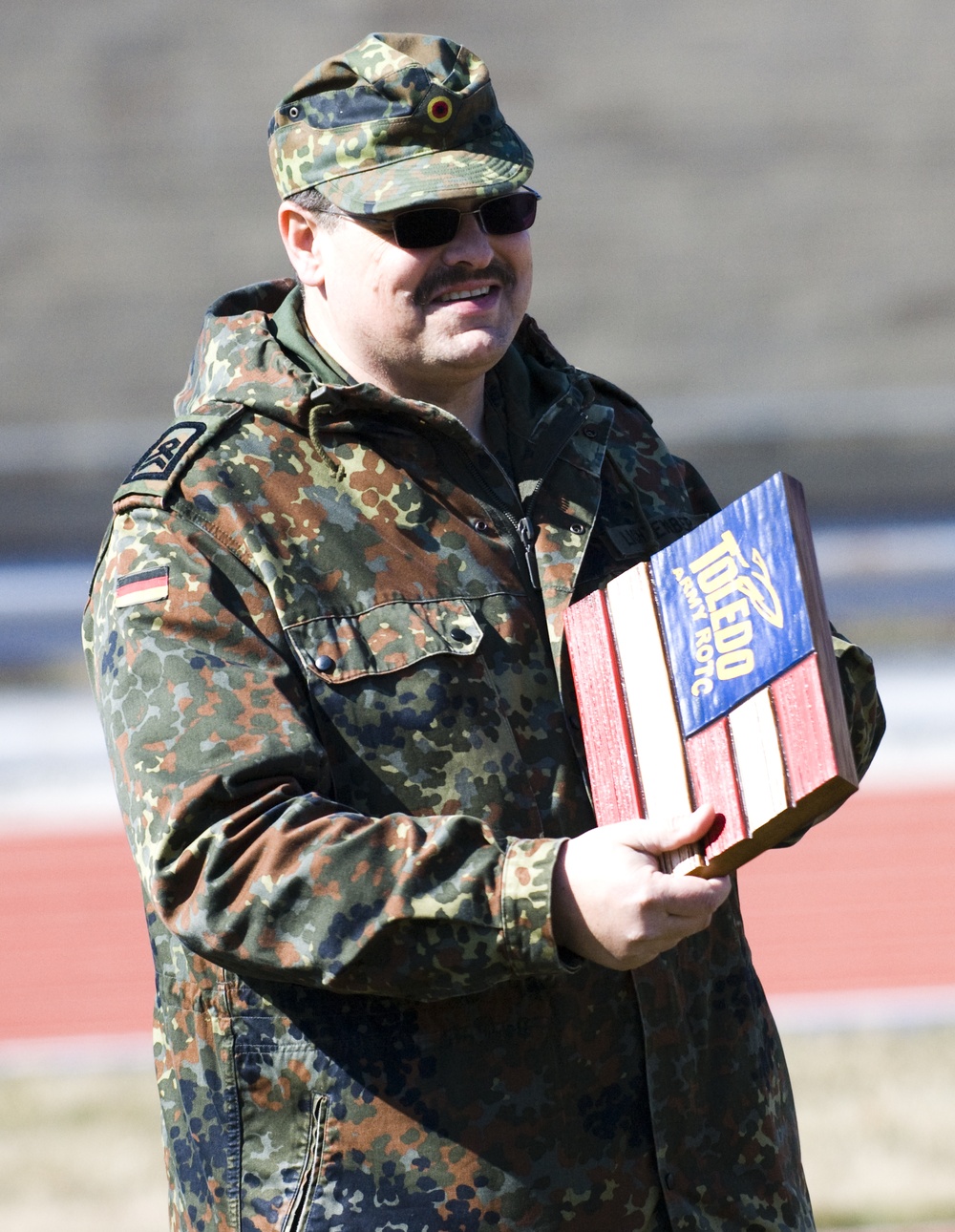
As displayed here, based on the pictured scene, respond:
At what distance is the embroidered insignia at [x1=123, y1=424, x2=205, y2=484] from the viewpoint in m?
2.31

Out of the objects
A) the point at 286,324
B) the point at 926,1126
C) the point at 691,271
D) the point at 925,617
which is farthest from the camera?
the point at 691,271

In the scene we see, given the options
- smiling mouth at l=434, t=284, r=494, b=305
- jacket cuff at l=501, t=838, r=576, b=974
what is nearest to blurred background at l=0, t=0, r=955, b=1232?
smiling mouth at l=434, t=284, r=494, b=305

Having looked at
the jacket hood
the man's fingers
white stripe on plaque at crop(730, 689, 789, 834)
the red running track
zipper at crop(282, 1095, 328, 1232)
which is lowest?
the red running track

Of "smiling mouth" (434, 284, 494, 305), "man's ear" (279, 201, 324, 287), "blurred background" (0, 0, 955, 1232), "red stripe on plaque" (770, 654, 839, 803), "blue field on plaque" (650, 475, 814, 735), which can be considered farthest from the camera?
"blurred background" (0, 0, 955, 1232)

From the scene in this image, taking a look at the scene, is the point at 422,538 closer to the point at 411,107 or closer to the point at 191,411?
the point at 191,411

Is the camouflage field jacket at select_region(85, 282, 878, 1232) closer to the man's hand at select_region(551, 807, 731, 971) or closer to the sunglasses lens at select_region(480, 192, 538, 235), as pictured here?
the man's hand at select_region(551, 807, 731, 971)

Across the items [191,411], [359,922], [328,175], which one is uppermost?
[328,175]

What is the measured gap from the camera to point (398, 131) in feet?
7.92

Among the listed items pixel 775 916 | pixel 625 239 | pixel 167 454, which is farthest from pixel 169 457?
pixel 625 239

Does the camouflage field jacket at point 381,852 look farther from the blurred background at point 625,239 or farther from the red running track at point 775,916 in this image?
the blurred background at point 625,239

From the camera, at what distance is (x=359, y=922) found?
80.4 inches

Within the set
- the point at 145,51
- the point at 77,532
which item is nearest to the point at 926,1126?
the point at 77,532

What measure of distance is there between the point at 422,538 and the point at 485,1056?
2.14ft

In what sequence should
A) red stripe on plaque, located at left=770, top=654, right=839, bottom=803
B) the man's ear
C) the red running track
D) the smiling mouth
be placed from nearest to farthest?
red stripe on plaque, located at left=770, top=654, right=839, bottom=803, the smiling mouth, the man's ear, the red running track
